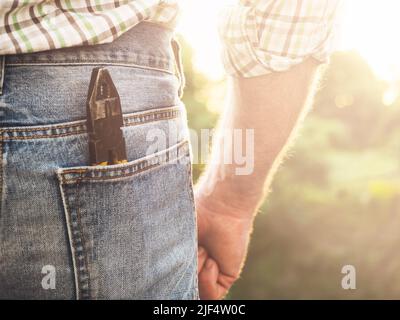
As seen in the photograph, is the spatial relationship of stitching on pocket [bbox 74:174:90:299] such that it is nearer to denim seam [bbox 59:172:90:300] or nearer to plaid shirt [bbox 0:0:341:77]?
denim seam [bbox 59:172:90:300]

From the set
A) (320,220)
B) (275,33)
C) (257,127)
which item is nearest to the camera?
(275,33)

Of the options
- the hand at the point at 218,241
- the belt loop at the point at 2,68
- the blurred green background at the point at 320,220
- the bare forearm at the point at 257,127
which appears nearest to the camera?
the belt loop at the point at 2,68

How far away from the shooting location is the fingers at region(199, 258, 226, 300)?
1.47m

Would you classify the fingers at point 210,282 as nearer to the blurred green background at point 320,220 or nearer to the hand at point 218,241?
the hand at point 218,241

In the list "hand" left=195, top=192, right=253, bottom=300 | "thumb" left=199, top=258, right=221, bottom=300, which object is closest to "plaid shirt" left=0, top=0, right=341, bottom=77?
"hand" left=195, top=192, right=253, bottom=300

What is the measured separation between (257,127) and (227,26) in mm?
281

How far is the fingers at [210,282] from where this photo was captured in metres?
1.47

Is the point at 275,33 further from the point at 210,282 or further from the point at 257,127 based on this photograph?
the point at 210,282

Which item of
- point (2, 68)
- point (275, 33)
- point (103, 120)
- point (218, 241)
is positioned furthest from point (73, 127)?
point (218, 241)

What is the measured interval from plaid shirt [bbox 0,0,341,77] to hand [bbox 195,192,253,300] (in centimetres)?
40

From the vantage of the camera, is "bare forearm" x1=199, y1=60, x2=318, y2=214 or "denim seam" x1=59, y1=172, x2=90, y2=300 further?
"bare forearm" x1=199, y1=60, x2=318, y2=214

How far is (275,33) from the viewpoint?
4.01 ft

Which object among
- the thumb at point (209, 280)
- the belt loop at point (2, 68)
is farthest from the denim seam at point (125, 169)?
the thumb at point (209, 280)
